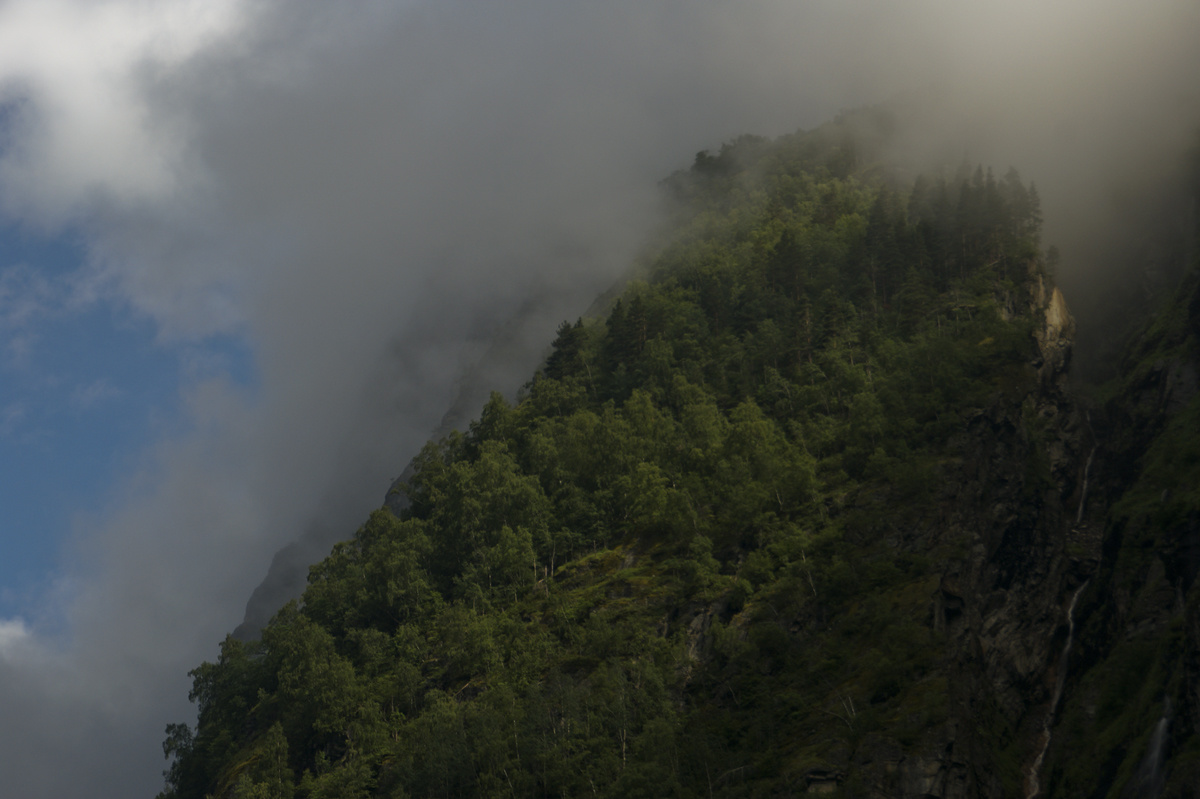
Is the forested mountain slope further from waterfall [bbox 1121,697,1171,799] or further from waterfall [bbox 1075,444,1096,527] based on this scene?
waterfall [bbox 1121,697,1171,799]

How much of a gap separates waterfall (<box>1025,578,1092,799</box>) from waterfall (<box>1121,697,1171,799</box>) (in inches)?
385

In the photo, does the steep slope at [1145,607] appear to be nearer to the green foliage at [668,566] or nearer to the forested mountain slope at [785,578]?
the forested mountain slope at [785,578]

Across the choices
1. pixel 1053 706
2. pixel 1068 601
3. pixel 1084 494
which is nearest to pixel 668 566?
pixel 1053 706

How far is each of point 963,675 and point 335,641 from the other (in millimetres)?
69220

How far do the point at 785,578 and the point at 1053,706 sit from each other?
26.2 m

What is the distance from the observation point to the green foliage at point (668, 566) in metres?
85.2

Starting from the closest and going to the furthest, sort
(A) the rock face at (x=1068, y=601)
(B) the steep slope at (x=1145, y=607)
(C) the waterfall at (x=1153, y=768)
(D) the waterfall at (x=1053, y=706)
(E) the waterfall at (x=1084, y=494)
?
(C) the waterfall at (x=1153, y=768), (B) the steep slope at (x=1145, y=607), (A) the rock face at (x=1068, y=601), (D) the waterfall at (x=1053, y=706), (E) the waterfall at (x=1084, y=494)

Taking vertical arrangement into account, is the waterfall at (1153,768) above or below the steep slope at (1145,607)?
below

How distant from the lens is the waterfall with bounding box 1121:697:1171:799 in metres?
70.6

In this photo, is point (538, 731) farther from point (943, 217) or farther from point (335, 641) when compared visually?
point (943, 217)

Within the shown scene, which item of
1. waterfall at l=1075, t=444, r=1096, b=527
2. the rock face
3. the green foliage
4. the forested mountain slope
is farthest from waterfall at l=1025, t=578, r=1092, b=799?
waterfall at l=1075, t=444, r=1096, b=527

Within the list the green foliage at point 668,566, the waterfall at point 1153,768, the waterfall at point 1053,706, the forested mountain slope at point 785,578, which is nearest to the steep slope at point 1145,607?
the waterfall at point 1153,768

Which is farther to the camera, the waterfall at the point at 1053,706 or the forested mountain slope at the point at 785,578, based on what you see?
the waterfall at the point at 1053,706

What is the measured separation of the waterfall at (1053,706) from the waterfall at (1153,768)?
32.1 feet
